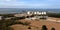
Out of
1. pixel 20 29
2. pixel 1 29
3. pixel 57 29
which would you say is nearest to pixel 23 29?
pixel 20 29

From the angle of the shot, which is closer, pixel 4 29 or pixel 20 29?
pixel 4 29

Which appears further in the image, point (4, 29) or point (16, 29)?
point (16, 29)

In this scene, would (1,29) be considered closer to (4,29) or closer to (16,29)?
(4,29)

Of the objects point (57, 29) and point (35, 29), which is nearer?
point (57, 29)

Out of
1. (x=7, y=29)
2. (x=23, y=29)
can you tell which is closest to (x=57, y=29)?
(x=23, y=29)

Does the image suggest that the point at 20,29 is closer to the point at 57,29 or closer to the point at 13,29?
the point at 13,29

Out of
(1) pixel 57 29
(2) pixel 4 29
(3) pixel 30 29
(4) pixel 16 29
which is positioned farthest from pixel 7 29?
(1) pixel 57 29

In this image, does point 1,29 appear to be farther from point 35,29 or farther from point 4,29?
point 35,29
